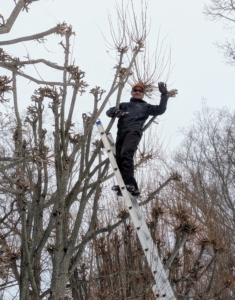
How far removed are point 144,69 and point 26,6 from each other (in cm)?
198

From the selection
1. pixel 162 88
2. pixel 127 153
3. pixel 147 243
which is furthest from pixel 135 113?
pixel 147 243

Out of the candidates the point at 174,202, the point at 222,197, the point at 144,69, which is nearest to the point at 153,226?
the point at 174,202

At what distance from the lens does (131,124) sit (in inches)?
205

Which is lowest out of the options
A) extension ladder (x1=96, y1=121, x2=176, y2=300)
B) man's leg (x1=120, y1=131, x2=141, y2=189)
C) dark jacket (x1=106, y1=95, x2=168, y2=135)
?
extension ladder (x1=96, y1=121, x2=176, y2=300)

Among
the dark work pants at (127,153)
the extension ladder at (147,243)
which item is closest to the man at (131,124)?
the dark work pants at (127,153)

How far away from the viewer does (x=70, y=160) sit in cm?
427

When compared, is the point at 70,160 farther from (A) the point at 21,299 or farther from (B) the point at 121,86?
(A) the point at 21,299

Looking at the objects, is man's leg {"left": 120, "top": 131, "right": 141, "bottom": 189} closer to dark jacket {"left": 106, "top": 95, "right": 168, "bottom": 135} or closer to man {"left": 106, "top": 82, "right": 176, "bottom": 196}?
man {"left": 106, "top": 82, "right": 176, "bottom": 196}

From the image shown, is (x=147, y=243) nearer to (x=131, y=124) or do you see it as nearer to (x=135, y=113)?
(x=131, y=124)

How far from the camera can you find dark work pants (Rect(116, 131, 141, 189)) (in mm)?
4805

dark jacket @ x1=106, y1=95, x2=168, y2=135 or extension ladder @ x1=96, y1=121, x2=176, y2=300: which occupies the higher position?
dark jacket @ x1=106, y1=95, x2=168, y2=135

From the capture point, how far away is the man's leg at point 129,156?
480 cm

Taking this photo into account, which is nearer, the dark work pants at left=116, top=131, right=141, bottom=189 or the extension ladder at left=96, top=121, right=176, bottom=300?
the extension ladder at left=96, top=121, right=176, bottom=300

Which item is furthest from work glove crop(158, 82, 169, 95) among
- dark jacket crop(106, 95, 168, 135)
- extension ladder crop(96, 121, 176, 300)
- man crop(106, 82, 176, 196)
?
extension ladder crop(96, 121, 176, 300)
